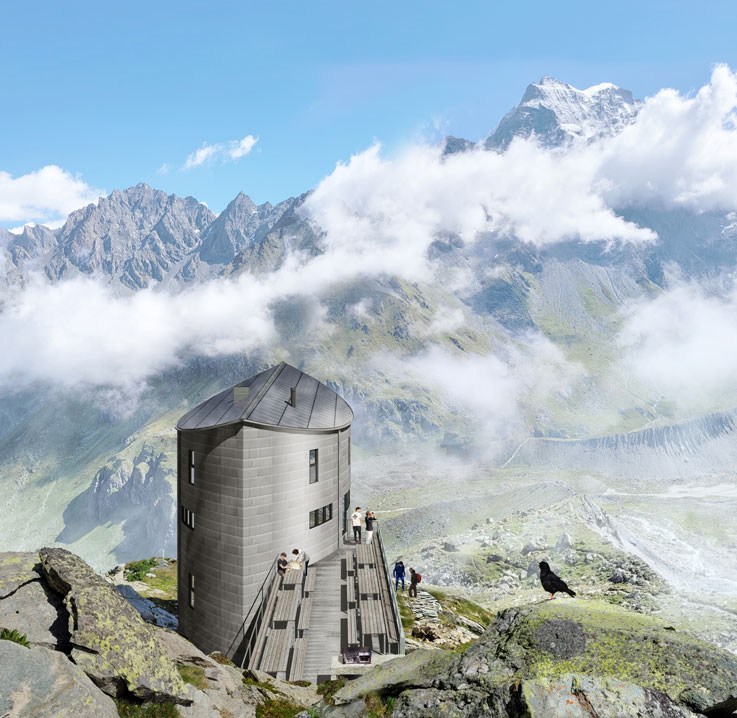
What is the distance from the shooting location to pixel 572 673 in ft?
20.8

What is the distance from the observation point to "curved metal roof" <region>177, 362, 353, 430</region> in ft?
87.5

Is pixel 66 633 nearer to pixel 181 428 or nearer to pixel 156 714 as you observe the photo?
pixel 156 714

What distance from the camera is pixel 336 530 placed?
31.5m

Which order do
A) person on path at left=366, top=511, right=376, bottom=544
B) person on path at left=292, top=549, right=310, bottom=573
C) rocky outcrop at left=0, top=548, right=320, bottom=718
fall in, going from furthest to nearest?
person on path at left=366, top=511, right=376, bottom=544 → person on path at left=292, top=549, right=310, bottom=573 → rocky outcrop at left=0, top=548, right=320, bottom=718

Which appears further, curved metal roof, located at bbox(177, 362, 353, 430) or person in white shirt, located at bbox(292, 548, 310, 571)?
curved metal roof, located at bbox(177, 362, 353, 430)

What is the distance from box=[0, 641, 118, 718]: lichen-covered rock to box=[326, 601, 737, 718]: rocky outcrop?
14.8 ft

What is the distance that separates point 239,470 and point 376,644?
35.5ft

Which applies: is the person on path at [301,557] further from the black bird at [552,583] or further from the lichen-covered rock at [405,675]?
the lichen-covered rock at [405,675]

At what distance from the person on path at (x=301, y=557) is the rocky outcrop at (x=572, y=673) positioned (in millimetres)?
18963

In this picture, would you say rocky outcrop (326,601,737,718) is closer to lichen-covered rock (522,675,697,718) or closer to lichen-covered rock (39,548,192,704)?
lichen-covered rock (522,675,697,718)

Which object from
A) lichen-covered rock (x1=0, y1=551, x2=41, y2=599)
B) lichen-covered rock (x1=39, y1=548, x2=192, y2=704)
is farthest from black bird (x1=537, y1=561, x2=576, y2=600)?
lichen-covered rock (x1=0, y1=551, x2=41, y2=599)

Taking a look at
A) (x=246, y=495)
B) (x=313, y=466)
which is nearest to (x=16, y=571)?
(x=246, y=495)

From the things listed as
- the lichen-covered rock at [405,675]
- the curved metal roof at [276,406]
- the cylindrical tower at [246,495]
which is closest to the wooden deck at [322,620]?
the cylindrical tower at [246,495]

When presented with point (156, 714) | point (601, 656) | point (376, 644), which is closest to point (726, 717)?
point (601, 656)
